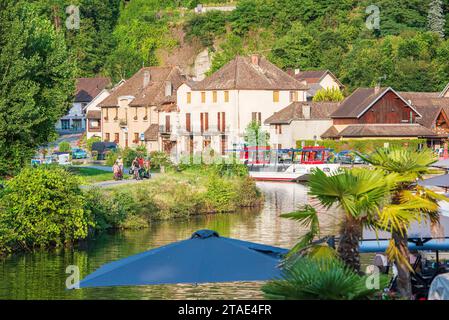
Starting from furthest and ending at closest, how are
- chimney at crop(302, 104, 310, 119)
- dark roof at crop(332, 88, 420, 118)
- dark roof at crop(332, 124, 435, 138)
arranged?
chimney at crop(302, 104, 310, 119)
dark roof at crop(332, 88, 420, 118)
dark roof at crop(332, 124, 435, 138)

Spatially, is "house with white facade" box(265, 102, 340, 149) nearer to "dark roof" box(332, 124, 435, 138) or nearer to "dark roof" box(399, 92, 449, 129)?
"dark roof" box(332, 124, 435, 138)

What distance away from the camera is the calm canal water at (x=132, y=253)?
89.0ft

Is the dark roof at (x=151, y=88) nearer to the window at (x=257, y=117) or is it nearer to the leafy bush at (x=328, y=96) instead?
the window at (x=257, y=117)

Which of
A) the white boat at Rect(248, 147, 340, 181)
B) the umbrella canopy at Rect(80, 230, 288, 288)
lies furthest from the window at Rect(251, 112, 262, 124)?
the umbrella canopy at Rect(80, 230, 288, 288)

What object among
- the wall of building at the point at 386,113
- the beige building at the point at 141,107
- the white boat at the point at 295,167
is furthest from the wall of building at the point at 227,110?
the white boat at the point at 295,167

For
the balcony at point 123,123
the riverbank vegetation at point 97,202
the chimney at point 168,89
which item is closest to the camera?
the riverbank vegetation at point 97,202

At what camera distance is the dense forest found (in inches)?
4058

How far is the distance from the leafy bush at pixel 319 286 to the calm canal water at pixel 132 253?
11.5 meters

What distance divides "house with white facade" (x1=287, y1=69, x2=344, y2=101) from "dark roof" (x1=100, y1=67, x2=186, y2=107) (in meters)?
13.9

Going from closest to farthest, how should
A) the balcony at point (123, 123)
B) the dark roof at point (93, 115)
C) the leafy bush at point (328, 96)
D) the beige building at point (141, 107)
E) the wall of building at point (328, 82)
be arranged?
the beige building at point (141, 107) < the leafy bush at point (328, 96) < the balcony at point (123, 123) < the wall of building at point (328, 82) < the dark roof at point (93, 115)

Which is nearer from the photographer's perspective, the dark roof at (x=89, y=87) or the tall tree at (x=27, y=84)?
the tall tree at (x=27, y=84)

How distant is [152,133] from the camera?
91.6m

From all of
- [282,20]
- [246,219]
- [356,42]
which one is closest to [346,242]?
[246,219]
